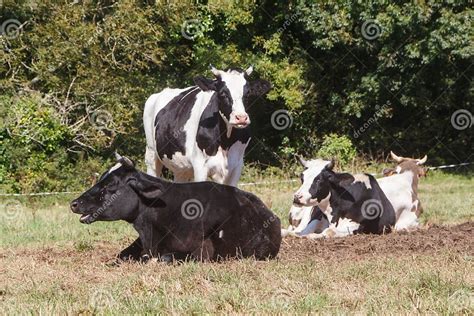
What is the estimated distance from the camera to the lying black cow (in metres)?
13.4

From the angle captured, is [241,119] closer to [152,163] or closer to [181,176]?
[181,176]

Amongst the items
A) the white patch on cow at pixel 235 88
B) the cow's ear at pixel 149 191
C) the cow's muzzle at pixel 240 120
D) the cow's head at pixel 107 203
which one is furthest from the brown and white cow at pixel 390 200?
the cow's head at pixel 107 203

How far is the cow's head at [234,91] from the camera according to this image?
1259 centimetres

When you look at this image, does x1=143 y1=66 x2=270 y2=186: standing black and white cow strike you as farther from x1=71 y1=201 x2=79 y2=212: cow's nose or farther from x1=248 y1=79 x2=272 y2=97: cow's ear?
x1=71 y1=201 x2=79 y2=212: cow's nose

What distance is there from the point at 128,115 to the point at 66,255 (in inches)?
590

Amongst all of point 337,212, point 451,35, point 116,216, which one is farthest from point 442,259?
point 451,35

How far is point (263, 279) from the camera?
8.29 m

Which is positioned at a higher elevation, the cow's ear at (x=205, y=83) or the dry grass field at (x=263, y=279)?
the cow's ear at (x=205, y=83)

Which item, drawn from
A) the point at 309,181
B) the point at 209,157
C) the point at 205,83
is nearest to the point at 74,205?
the point at 209,157

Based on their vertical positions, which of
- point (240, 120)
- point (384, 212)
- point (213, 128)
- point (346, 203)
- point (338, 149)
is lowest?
point (338, 149)

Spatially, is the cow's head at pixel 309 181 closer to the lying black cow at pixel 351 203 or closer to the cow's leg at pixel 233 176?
the lying black cow at pixel 351 203

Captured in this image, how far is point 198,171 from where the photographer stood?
1334cm

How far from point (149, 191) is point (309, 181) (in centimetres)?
361

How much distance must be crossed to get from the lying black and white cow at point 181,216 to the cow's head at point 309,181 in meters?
2.61
